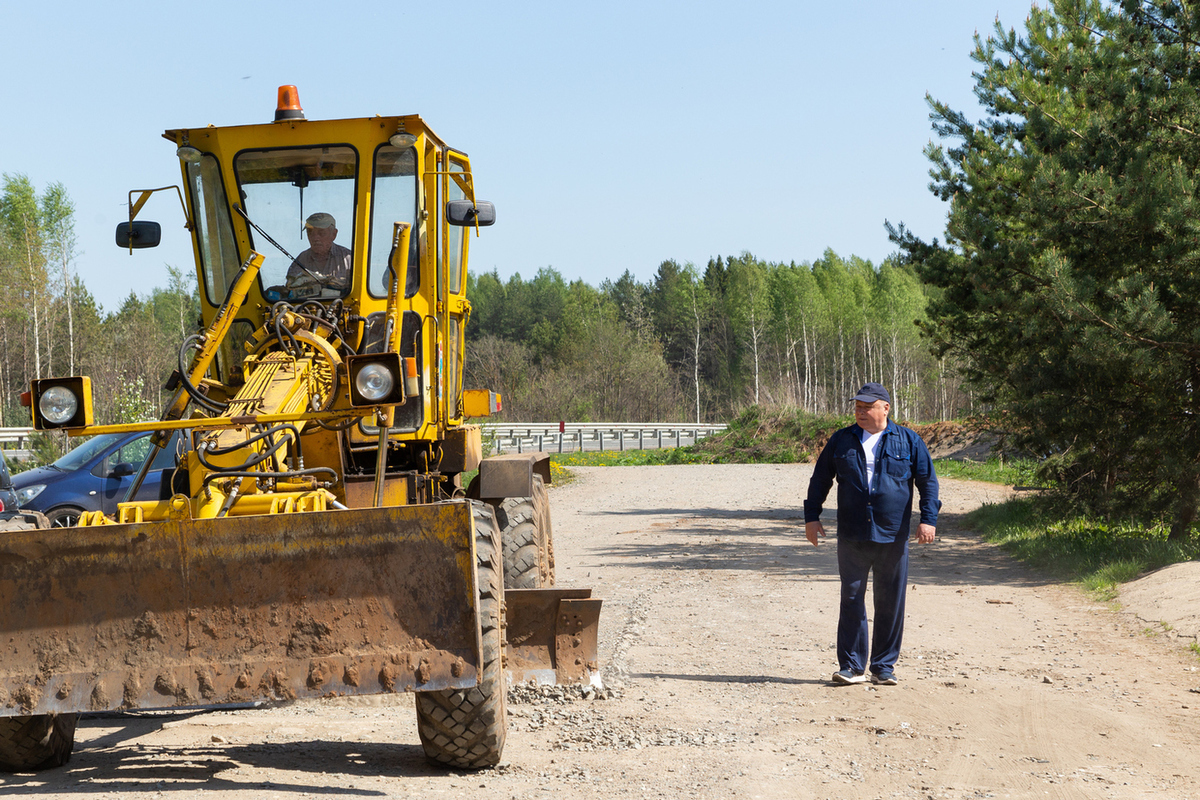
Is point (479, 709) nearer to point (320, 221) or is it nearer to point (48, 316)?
point (320, 221)

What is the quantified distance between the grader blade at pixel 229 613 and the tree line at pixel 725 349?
52219 millimetres

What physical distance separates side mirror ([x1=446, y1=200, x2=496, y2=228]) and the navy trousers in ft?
9.64

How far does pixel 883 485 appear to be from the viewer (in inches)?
272

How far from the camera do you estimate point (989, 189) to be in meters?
14.4

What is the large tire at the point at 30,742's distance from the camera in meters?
5.07

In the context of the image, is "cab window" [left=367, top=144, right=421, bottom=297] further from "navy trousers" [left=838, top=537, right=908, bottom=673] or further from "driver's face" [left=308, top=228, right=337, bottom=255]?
"navy trousers" [left=838, top=537, right=908, bottom=673]

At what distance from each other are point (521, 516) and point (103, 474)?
25.8ft

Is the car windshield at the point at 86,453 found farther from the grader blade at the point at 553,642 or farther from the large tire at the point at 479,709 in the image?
the large tire at the point at 479,709

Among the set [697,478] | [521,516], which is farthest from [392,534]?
[697,478]

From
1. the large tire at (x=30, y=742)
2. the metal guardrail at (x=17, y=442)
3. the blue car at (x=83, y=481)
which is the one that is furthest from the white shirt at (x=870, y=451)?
the metal guardrail at (x=17, y=442)

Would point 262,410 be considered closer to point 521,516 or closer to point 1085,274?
point 521,516

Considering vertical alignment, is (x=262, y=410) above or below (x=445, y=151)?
below

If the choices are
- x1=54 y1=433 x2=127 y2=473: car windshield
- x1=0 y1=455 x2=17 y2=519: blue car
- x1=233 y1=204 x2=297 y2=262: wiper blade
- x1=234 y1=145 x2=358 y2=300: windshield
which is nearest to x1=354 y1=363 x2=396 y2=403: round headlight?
x1=234 y1=145 x2=358 y2=300: windshield

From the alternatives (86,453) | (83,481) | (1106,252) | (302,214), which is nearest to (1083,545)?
(1106,252)
